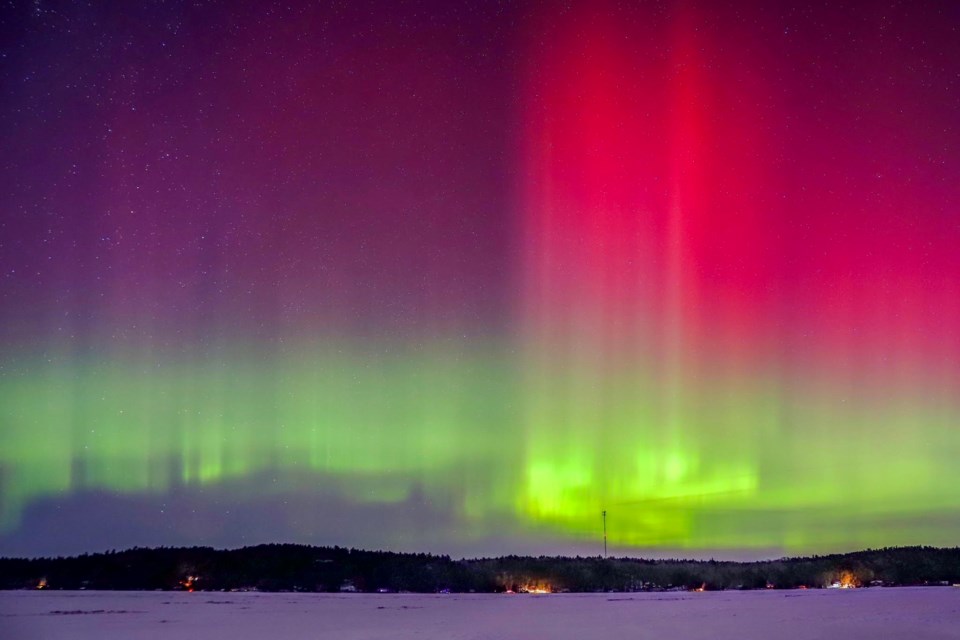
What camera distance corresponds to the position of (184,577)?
39.6 m

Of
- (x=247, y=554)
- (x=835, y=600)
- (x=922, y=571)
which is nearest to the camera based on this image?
(x=835, y=600)

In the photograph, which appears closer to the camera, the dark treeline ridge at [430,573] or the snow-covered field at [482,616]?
the snow-covered field at [482,616]

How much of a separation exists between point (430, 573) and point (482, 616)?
19.0 meters

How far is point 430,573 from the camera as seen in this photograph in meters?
40.7

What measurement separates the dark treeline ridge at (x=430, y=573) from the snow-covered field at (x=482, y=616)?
6767mm

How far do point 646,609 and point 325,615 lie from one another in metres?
8.76

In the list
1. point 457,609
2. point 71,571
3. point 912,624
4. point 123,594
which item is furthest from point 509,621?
point 71,571

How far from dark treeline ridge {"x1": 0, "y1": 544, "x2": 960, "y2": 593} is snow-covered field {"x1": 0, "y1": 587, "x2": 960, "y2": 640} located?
6767 millimetres

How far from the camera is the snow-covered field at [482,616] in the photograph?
18688 millimetres

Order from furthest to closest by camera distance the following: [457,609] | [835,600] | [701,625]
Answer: [835,600], [457,609], [701,625]

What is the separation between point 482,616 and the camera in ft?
73.2

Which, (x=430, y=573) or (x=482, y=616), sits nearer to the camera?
(x=482, y=616)

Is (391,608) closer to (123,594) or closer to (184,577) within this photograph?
(123,594)

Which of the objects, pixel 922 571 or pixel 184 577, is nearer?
pixel 184 577
